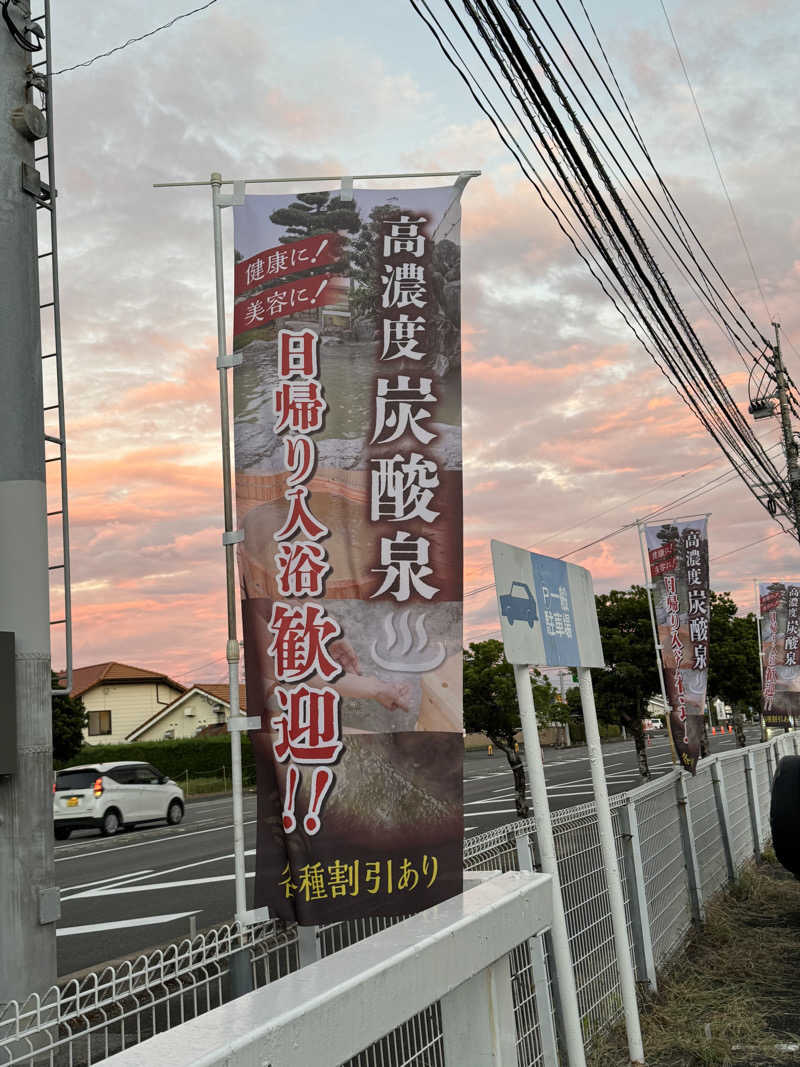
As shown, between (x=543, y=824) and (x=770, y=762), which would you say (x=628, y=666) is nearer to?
(x=770, y=762)

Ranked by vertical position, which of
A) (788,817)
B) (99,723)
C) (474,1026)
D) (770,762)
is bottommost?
(770,762)

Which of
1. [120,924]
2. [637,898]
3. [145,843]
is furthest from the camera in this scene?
[145,843]

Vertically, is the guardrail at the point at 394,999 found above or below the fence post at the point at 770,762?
above

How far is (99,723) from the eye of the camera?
201 feet

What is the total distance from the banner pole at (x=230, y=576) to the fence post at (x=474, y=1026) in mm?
2174

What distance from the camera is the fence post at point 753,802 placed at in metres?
12.6

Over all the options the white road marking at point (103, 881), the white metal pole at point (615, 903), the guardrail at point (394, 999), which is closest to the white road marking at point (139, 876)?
the white road marking at point (103, 881)

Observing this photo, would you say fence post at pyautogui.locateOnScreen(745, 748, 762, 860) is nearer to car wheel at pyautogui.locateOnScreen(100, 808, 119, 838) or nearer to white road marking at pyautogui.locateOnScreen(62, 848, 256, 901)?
white road marking at pyautogui.locateOnScreen(62, 848, 256, 901)

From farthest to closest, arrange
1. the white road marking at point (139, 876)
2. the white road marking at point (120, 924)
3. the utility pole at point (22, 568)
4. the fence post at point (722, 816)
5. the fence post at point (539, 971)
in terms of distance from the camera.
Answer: the white road marking at point (139, 876)
the white road marking at point (120, 924)
the fence post at point (722, 816)
the utility pole at point (22, 568)
the fence post at point (539, 971)

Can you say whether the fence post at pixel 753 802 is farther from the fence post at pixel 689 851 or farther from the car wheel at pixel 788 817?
the car wheel at pixel 788 817

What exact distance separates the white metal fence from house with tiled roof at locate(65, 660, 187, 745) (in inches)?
2177

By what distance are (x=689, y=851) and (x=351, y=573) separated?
5.37m

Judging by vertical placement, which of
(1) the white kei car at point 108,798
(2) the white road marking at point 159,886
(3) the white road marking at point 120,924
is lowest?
(3) the white road marking at point 120,924

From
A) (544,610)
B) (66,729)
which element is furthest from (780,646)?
(66,729)
